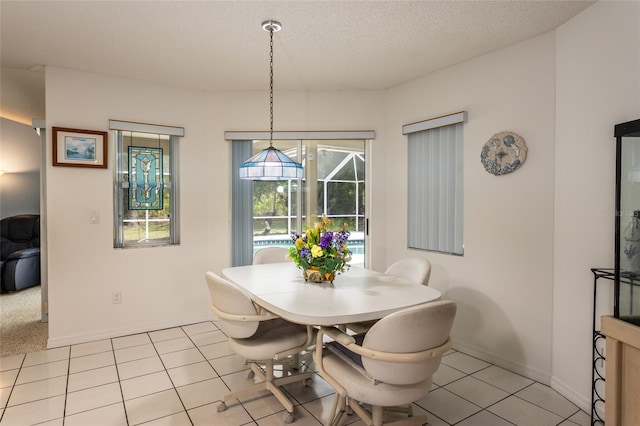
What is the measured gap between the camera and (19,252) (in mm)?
5312

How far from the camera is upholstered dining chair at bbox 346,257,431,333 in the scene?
2.72m

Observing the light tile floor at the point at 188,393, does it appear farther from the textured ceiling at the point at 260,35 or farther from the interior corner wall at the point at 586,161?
the textured ceiling at the point at 260,35

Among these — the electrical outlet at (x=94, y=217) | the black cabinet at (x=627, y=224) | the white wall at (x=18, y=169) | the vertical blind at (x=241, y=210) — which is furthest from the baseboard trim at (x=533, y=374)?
the white wall at (x=18, y=169)

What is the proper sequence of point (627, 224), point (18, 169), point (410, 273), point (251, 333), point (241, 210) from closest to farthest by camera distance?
1. point (627, 224)
2. point (251, 333)
3. point (410, 273)
4. point (241, 210)
5. point (18, 169)

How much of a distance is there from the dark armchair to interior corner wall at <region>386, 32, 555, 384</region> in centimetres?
548

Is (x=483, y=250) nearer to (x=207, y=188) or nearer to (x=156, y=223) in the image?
(x=207, y=188)

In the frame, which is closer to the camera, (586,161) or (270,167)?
(586,161)

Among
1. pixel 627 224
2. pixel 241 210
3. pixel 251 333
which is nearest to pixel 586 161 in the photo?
pixel 627 224

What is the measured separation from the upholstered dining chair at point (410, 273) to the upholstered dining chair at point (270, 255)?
102 cm

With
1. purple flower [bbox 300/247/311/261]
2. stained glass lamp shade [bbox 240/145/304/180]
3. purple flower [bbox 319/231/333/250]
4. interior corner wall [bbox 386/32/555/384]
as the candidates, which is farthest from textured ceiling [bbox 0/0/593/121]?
purple flower [bbox 300/247/311/261]

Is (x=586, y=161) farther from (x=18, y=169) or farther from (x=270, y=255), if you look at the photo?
(x=18, y=169)

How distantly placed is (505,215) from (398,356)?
184 centimetres

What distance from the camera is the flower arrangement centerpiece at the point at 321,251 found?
8.39 feet

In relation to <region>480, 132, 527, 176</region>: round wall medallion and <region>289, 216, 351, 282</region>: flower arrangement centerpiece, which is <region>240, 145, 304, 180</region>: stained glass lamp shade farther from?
<region>480, 132, 527, 176</region>: round wall medallion
